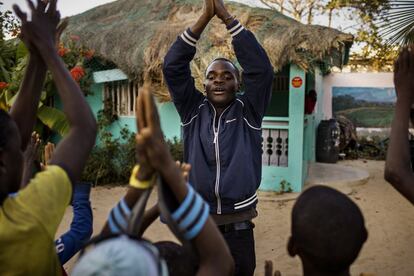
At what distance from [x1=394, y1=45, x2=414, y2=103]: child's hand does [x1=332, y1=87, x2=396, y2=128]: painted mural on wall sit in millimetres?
13163

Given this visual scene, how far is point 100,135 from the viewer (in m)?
8.65

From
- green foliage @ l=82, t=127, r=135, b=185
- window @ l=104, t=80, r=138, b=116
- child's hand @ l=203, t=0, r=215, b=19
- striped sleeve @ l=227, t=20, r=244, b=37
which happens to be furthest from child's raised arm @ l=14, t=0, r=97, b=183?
window @ l=104, t=80, r=138, b=116

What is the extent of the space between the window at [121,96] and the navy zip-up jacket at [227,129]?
653 centimetres

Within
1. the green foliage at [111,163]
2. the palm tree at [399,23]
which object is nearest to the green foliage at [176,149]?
the green foliage at [111,163]

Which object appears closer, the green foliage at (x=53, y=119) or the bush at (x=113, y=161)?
the green foliage at (x=53, y=119)

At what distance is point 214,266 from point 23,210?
523 millimetres

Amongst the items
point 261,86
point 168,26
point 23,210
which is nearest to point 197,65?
point 168,26

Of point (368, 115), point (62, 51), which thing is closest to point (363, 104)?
point (368, 115)

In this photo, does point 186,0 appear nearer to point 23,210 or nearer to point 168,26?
point 168,26

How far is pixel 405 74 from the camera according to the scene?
56.9 inches

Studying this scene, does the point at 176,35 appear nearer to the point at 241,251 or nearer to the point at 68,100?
the point at 241,251

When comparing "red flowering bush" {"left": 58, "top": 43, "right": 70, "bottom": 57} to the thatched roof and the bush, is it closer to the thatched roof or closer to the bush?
the thatched roof

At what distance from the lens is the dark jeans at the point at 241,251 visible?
226 cm

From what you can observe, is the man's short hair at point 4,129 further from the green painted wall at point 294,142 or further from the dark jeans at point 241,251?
the green painted wall at point 294,142
